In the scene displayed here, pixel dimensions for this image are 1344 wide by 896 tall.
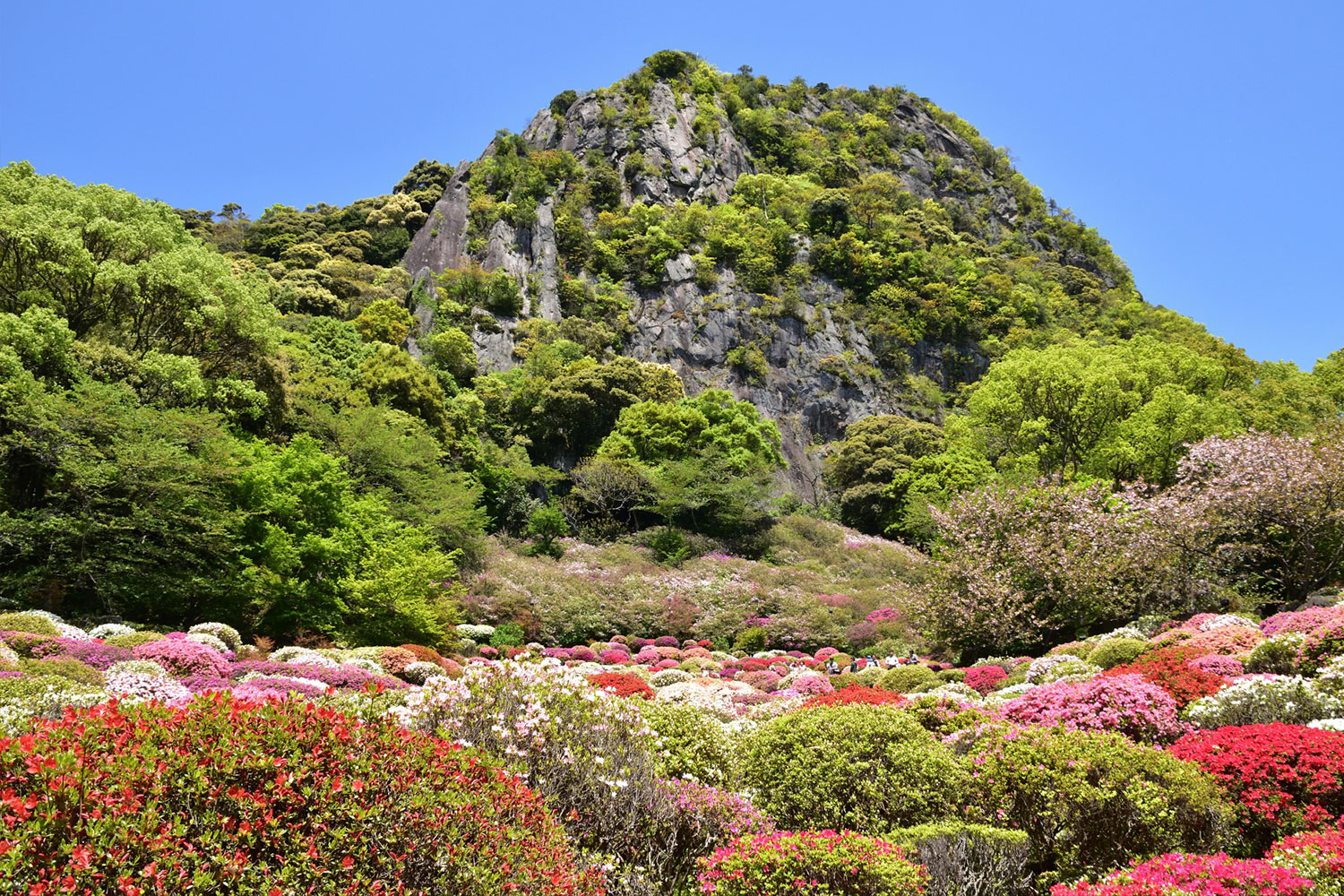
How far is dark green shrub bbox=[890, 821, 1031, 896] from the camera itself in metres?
4.53

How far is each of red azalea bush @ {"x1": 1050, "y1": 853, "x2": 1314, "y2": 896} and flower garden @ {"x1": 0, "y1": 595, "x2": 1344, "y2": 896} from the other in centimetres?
2

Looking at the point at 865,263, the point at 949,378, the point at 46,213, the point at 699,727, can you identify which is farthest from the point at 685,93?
the point at 699,727

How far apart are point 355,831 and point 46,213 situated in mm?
21327

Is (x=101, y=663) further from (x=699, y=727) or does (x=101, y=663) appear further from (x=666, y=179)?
(x=666, y=179)

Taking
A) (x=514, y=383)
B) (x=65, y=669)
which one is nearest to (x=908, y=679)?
(x=65, y=669)

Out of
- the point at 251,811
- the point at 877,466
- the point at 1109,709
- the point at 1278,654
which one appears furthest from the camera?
the point at 877,466

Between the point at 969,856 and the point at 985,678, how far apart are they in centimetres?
854

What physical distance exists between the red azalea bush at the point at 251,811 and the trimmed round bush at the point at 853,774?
2.18 m

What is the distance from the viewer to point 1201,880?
3.82 m

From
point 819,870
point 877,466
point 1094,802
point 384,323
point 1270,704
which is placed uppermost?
point 384,323

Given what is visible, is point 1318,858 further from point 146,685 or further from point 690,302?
point 690,302

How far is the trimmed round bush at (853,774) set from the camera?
5285 mm

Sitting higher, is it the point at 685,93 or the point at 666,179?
the point at 685,93

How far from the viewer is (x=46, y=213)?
17797 millimetres
